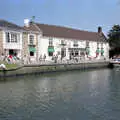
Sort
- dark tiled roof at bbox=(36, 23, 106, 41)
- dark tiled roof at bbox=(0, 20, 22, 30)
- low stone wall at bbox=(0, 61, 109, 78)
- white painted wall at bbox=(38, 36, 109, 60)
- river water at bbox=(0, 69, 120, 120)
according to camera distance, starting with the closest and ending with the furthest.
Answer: river water at bbox=(0, 69, 120, 120) < low stone wall at bbox=(0, 61, 109, 78) < dark tiled roof at bbox=(0, 20, 22, 30) < white painted wall at bbox=(38, 36, 109, 60) < dark tiled roof at bbox=(36, 23, 106, 41)

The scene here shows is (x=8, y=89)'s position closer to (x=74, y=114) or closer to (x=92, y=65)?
(x=74, y=114)

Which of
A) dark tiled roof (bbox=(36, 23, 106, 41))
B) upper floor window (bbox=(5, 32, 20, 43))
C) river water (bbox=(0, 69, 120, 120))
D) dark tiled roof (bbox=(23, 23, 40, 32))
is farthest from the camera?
dark tiled roof (bbox=(36, 23, 106, 41))

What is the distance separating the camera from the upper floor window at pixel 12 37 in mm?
45062

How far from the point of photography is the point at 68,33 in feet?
204

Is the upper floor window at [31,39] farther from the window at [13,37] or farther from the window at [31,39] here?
the window at [13,37]

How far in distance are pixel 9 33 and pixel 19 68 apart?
11.3 m

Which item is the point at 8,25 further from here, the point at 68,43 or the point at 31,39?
the point at 68,43

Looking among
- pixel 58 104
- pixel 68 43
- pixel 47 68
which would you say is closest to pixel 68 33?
pixel 68 43

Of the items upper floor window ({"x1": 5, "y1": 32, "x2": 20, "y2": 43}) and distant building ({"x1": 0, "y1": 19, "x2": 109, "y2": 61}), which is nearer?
upper floor window ({"x1": 5, "y1": 32, "x2": 20, "y2": 43})

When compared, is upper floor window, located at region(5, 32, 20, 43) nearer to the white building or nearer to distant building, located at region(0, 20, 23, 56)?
distant building, located at region(0, 20, 23, 56)

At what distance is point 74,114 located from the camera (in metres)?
15.9

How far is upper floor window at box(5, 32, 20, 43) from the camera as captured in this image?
148 feet

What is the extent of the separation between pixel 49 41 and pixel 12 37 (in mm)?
11183

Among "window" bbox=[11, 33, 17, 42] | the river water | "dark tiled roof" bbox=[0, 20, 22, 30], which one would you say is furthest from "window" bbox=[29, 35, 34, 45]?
the river water
